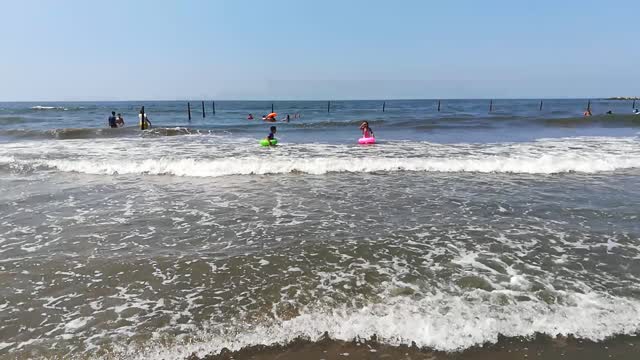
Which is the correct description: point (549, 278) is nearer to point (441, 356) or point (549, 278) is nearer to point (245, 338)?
point (441, 356)

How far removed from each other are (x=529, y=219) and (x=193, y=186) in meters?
8.89

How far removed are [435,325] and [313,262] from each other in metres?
2.29

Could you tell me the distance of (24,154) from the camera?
18719 mm

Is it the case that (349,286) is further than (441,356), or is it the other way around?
(349,286)

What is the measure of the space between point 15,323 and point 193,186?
7.75m

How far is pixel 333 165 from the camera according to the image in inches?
587

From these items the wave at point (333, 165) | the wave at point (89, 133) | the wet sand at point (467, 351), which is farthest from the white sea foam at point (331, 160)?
the wet sand at point (467, 351)

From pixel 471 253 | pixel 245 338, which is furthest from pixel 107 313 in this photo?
pixel 471 253

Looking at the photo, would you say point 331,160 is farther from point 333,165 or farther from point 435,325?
point 435,325

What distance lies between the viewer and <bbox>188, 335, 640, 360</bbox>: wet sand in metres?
4.14

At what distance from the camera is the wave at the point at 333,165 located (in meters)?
14.4

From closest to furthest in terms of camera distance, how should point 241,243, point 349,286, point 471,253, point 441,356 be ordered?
point 441,356 < point 349,286 < point 471,253 < point 241,243

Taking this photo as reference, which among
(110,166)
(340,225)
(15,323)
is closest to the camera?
(15,323)

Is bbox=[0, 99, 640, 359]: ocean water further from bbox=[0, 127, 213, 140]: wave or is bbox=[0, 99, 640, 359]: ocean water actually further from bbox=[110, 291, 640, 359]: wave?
bbox=[0, 127, 213, 140]: wave
